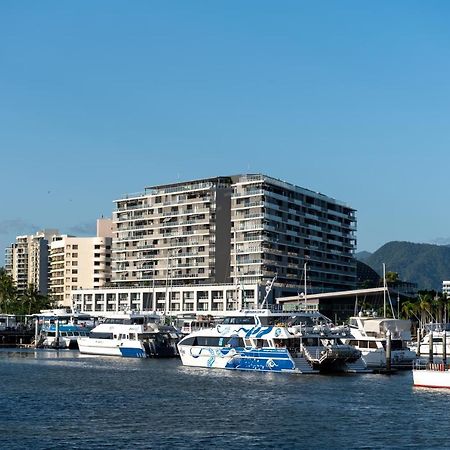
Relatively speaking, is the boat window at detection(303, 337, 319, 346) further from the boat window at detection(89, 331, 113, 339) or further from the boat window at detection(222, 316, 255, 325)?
the boat window at detection(89, 331, 113, 339)

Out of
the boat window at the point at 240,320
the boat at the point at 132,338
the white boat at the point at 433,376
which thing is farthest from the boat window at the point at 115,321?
the white boat at the point at 433,376

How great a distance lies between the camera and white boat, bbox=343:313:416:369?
10106cm

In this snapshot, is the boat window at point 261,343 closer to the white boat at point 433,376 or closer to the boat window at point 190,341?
the boat window at point 190,341

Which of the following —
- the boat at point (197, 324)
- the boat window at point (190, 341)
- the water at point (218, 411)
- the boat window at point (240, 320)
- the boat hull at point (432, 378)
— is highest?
the boat window at point (240, 320)

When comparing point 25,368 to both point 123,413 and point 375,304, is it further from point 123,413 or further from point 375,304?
point 375,304

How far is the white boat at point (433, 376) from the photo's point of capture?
70375mm

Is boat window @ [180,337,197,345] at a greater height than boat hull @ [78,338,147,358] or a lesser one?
greater

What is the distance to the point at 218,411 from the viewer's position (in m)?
60.9

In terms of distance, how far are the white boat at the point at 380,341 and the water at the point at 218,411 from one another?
8964 millimetres

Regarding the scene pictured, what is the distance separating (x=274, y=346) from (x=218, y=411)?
3058 centimetres

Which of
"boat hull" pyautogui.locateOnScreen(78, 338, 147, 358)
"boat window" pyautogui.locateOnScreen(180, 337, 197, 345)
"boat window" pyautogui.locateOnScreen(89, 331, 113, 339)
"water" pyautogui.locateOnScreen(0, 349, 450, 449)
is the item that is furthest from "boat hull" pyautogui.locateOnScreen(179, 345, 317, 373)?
"boat window" pyautogui.locateOnScreen(89, 331, 113, 339)

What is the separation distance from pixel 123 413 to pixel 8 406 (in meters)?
9.03

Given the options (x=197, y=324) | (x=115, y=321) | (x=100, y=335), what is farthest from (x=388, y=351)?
(x=197, y=324)

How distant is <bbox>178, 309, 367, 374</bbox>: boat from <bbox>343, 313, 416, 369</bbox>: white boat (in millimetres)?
3829
